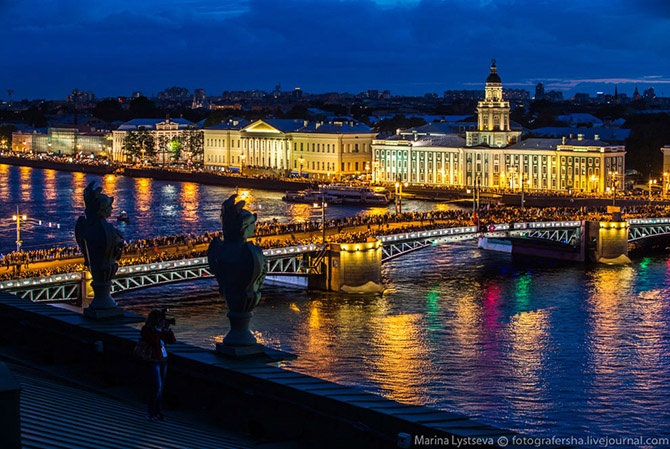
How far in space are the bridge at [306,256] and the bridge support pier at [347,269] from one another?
8 centimetres

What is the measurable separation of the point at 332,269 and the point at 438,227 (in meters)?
6.55

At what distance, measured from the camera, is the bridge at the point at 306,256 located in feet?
77.2

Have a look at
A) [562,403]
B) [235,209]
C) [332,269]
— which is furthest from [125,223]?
[235,209]

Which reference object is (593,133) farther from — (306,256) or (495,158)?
(306,256)

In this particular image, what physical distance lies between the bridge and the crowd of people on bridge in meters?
0.42

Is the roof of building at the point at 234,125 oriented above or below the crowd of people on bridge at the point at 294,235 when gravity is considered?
above

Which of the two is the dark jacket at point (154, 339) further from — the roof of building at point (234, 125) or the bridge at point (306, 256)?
the roof of building at point (234, 125)

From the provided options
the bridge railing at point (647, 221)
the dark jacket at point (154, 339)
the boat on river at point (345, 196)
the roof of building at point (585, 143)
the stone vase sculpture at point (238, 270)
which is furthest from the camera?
the roof of building at point (585, 143)

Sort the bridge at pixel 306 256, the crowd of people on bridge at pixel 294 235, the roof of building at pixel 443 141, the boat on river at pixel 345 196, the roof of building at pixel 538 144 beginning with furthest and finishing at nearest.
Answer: the roof of building at pixel 443 141
the roof of building at pixel 538 144
the boat on river at pixel 345 196
the crowd of people on bridge at pixel 294 235
the bridge at pixel 306 256

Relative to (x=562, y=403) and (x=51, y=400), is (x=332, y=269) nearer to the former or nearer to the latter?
(x=562, y=403)

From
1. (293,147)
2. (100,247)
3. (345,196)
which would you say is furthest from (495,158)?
(100,247)

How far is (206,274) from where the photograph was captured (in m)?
27.2

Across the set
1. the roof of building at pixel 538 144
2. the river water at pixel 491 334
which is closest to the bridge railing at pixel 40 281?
the river water at pixel 491 334

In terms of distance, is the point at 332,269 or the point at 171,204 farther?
the point at 171,204
